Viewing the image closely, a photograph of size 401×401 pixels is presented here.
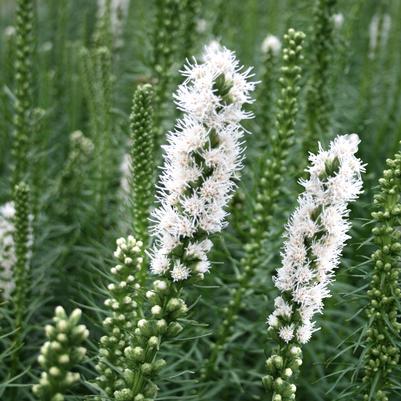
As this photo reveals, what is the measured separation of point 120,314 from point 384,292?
85 centimetres

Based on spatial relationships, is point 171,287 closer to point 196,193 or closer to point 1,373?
point 196,193

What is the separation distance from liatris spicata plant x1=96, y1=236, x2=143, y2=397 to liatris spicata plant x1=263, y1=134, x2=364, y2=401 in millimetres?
461

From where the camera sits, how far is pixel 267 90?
377 cm

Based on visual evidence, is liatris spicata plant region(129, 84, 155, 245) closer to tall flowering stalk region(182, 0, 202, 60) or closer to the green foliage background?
the green foliage background

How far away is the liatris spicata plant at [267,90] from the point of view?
3.66m

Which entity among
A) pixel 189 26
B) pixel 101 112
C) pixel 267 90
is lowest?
pixel 101 112

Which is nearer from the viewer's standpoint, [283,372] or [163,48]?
[283,372]

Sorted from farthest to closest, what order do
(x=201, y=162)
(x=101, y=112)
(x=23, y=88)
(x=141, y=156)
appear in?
(x=101, y=112)
(x=23, y=88)
(x=141, y=156)
(x=201, y=162)

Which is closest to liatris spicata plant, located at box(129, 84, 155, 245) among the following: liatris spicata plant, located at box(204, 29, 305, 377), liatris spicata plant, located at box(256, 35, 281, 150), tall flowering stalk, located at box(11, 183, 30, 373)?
tall flowering stalk, located at box(11, 183, 30, 373)

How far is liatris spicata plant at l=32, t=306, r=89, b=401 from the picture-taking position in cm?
168

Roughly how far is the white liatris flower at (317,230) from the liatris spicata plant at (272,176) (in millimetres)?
760

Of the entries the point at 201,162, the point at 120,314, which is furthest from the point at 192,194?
the point at 120,314

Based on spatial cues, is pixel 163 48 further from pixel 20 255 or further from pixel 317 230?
pixel 317 230

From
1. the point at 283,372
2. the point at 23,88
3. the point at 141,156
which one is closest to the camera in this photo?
the point at 283,372
